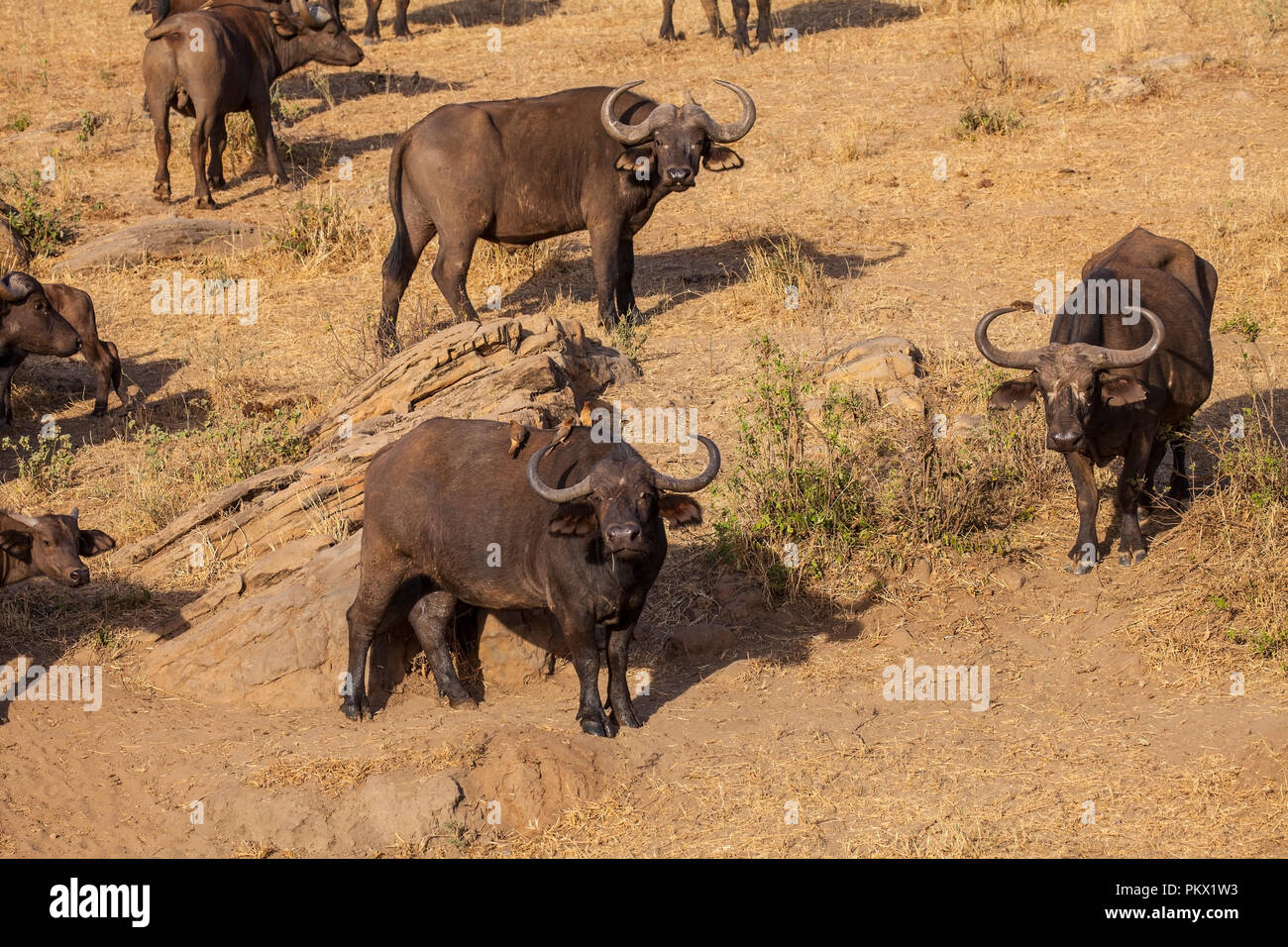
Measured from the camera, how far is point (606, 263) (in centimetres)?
1182

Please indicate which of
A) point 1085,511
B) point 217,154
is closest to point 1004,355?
point 1085,511

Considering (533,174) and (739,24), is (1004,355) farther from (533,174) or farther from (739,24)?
(739,24)

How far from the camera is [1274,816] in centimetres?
599

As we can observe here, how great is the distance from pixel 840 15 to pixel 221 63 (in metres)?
9.67

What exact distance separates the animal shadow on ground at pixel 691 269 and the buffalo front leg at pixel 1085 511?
512 centimetres

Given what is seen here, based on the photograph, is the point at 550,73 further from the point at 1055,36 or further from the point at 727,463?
the point at 727,463

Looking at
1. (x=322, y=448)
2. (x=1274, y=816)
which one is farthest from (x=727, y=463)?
(x=1274, y=816)

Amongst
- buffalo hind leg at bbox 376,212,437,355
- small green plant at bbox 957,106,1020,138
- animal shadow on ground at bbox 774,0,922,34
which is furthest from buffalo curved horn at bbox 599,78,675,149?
animal shadow on ground at bbox 774,0,922,34

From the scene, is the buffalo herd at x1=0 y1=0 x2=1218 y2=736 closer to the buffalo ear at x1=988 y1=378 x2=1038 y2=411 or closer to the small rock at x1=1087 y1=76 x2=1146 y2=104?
the buffalo ear at x1=988 y1=378 x2=1038 y2=411

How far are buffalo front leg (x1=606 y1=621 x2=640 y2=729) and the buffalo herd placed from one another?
0.01 metres

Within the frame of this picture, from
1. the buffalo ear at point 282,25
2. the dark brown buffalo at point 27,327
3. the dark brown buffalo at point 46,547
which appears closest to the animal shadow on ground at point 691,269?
the dark brown buffalo at point 27,327

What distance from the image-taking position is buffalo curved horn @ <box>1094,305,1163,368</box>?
753 cm

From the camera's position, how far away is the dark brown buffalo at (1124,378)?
7.62 m

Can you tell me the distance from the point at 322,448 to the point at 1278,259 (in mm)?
8066
